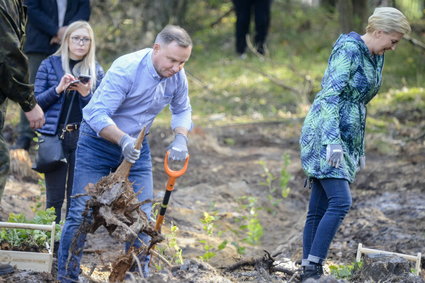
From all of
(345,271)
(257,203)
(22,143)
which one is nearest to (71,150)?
(345,271)

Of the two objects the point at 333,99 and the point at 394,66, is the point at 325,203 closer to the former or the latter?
the point at 333,99

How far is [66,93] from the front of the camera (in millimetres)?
5645

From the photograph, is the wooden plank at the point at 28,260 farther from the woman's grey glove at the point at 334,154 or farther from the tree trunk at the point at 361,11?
the tree trunk at the point at 361,11

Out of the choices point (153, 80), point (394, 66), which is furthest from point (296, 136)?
point (153, 80)

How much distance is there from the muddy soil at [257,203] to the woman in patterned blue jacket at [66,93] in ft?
1.96

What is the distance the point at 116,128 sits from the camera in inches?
170

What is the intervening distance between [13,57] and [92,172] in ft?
2.65

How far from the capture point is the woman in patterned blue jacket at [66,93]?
18.4 ft

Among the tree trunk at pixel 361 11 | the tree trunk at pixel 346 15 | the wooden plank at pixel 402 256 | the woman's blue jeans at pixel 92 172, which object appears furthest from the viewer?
the tree trunk at pixel 361 11

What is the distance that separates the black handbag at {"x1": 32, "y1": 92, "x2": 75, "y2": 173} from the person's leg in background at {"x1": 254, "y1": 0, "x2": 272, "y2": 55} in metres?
9.44

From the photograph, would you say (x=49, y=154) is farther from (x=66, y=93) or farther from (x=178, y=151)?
(x=178, y=151)

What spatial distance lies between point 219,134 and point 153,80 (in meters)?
6.69

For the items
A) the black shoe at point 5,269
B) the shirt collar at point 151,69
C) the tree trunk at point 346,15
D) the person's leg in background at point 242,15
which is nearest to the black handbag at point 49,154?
the black shoe at point 5,269

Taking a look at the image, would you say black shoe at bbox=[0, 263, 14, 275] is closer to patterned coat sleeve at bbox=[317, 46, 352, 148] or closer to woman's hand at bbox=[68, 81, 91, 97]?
woman's hand at bbox=[68, 81, 91, 97]
